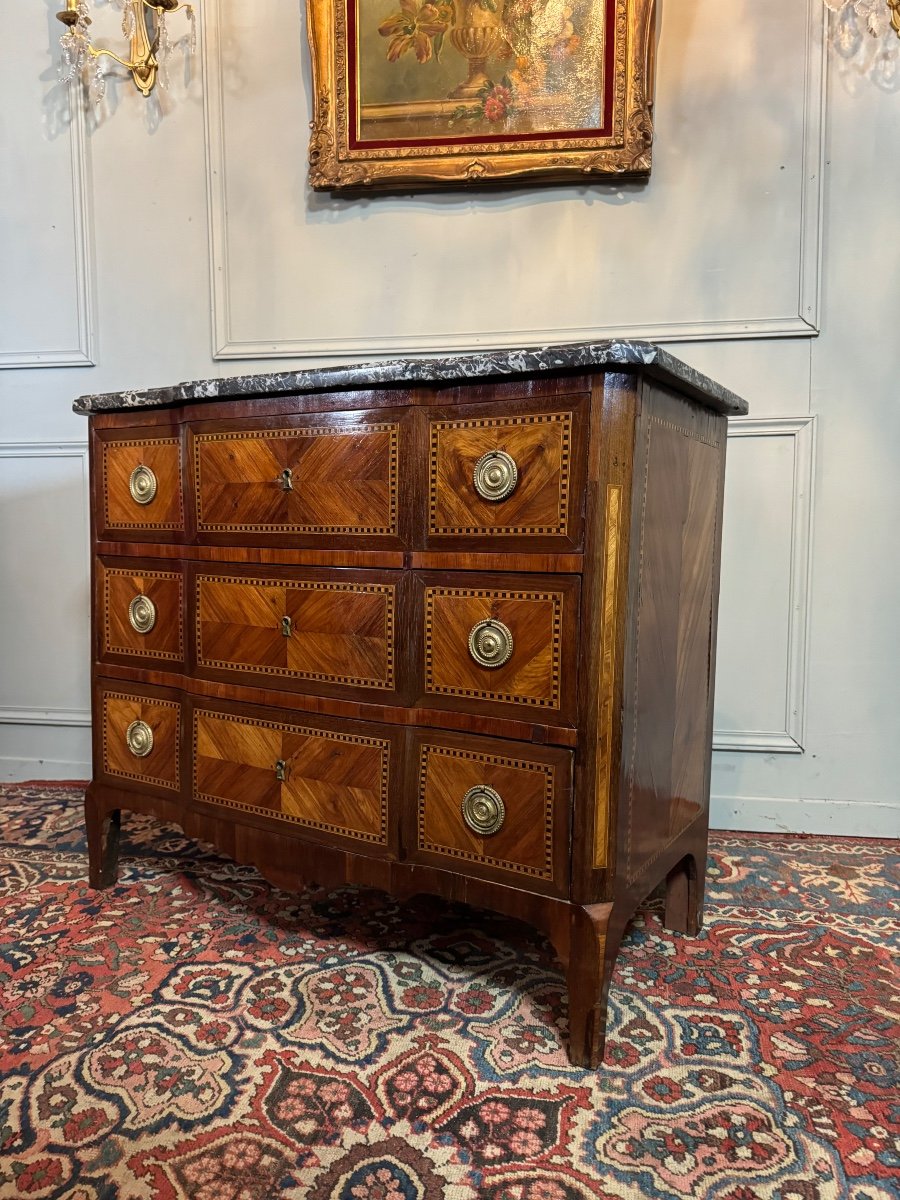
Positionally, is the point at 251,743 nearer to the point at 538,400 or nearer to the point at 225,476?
the point at 225,476

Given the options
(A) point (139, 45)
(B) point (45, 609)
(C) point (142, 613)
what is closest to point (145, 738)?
(C) point (142, 613)

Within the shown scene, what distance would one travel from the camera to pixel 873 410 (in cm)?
199

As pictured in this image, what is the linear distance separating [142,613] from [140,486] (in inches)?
10.0

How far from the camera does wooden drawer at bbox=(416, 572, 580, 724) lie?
1155 mm

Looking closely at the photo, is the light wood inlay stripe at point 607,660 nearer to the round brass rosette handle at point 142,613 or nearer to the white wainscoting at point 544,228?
the round brass rosette handle at point 142,613

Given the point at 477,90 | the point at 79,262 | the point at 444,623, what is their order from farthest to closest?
the point at 79,262 → the point at 477,90 → the point at 444,623

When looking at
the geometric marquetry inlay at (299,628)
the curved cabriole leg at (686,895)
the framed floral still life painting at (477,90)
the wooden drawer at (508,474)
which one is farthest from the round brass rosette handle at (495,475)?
the framed floral still life painting at (477,90)

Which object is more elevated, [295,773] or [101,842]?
[295,773]

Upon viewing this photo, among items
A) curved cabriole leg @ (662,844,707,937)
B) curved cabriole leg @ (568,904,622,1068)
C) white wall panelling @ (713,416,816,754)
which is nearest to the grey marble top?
white wall panelling @ (713,416,816,754)

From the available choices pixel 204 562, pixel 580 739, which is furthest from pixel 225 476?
pixel 580 739

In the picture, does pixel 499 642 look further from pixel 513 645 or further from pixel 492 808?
pixel 492 808

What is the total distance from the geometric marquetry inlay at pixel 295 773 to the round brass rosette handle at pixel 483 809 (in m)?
0.15

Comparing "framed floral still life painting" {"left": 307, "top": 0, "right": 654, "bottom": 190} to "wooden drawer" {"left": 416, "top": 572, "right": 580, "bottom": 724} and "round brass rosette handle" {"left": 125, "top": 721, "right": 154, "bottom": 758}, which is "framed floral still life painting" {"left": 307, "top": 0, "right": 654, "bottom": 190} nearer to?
"wooden drawer" {"left": 416, "top": 572, "right": 580, "bottom": 724}

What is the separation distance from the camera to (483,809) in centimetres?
122
